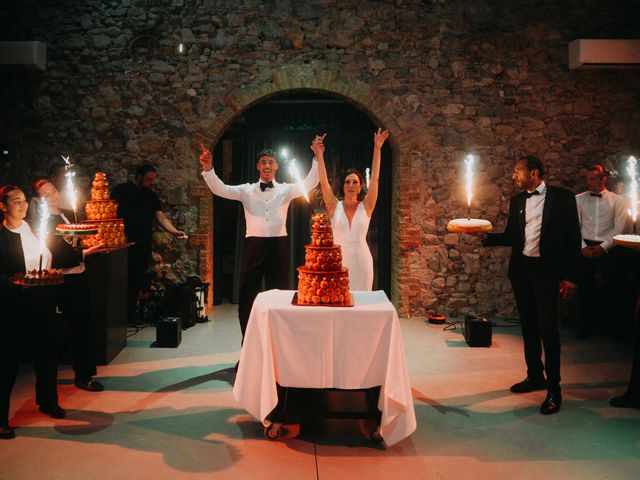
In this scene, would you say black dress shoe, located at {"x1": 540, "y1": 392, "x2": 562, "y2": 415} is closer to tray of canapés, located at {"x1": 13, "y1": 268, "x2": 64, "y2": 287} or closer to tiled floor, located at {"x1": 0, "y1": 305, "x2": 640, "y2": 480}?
tiled floor, located at {"x1": 0, "y1": 305, "x2": 640, "y2": 480}

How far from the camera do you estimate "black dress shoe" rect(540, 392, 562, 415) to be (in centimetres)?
399

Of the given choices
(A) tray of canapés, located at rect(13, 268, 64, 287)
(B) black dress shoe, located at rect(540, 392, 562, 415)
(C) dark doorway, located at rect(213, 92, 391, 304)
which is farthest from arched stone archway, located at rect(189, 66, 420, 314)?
(A) tray of canapés, located at rect(13, 268, 64, 287)

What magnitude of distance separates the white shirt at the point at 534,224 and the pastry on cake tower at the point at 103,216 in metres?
3.86

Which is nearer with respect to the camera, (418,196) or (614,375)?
(614,375)

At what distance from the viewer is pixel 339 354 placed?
11.0ft

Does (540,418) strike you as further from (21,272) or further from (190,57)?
(190,57)

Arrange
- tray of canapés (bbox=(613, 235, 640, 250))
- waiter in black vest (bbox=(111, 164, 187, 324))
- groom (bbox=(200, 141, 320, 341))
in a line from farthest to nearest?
waiter in black vest (bbox=(111, 164, 187, 324)) < groom (bbox=(200, 141, 320, 341)) < tray of canapés (bbox=(613, 235, 640, 250))

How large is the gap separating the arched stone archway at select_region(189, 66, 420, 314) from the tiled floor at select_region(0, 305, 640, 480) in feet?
7.54

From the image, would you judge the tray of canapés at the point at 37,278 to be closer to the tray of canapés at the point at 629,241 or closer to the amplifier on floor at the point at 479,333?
the tray of canapés at the point at 629,241

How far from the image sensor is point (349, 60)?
282 inches

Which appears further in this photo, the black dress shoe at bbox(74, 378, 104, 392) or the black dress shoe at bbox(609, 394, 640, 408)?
the black dress shoe at bbox(74, 378, 104, 392)

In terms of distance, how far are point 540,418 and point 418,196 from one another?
3839 mm

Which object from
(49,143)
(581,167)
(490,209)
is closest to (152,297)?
(49,143)

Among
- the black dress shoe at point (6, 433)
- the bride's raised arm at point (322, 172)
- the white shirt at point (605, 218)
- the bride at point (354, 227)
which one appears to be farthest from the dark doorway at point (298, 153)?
the black dress shoe at point (6, 433)
